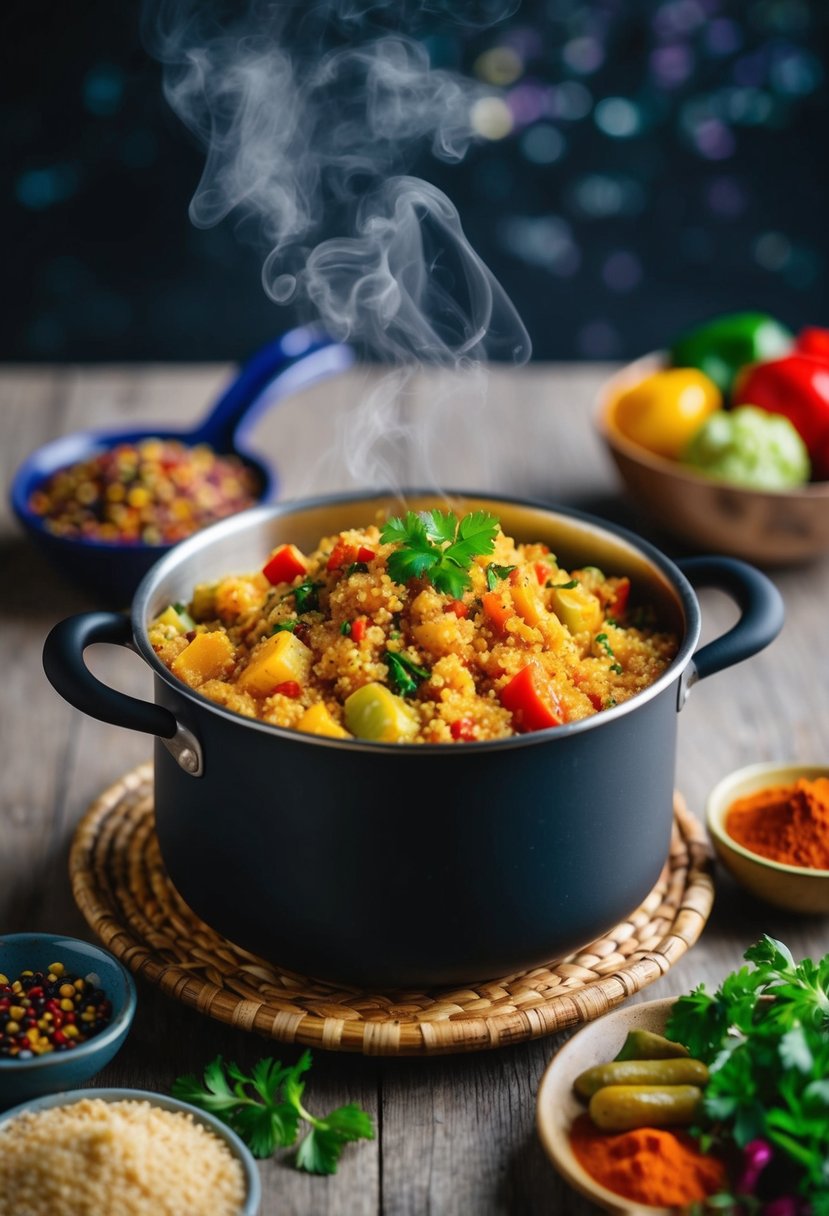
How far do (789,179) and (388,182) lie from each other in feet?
6.10

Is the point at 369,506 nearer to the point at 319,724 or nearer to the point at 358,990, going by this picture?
the point at 319,724

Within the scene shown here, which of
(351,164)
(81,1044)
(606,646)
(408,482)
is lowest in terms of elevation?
(408,482)

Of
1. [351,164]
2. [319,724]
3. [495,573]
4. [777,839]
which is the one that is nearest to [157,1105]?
[319,724]

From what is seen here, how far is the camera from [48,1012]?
1.66 meters

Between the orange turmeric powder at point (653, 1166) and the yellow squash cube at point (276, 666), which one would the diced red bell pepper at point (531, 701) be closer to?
the yellow squash cube at point (276, 666)

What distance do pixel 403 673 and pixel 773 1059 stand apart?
62 cm

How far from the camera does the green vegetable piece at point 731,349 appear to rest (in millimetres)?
3271

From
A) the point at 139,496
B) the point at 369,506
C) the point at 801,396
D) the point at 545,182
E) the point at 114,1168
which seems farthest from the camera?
the point at 545,182

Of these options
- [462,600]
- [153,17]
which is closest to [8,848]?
[462,600]

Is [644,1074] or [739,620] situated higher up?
[739,620]

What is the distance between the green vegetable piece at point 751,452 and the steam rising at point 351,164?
54cm

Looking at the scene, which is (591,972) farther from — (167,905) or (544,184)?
(544,184)

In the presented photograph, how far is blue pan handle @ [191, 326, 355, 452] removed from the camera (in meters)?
3.12

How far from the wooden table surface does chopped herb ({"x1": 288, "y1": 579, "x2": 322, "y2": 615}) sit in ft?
1.83
